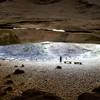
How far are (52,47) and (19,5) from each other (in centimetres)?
900

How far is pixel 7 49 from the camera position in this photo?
36.5 ft

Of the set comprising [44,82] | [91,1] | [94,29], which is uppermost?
[91,1]

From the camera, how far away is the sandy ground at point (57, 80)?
5.68 meters

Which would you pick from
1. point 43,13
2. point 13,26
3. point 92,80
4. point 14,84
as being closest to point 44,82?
point 14,84

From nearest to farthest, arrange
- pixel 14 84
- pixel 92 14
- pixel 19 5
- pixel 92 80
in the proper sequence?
1. pixel 19 5
2. pixel 92 14
3. pixel 14 84
4. pixel 92 80

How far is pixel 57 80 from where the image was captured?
22.4 feet

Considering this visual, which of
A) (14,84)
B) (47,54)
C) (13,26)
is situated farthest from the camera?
(47,54)

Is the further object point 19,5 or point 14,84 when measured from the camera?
point 14,84

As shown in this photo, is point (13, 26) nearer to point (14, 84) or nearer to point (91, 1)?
point (91, 1)

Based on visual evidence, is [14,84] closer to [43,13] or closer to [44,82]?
[44,82]

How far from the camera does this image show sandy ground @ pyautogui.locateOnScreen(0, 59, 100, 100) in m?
5.68

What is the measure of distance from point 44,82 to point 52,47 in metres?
4.70

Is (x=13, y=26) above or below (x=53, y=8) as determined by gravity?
below

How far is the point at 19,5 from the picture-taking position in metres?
2.16
